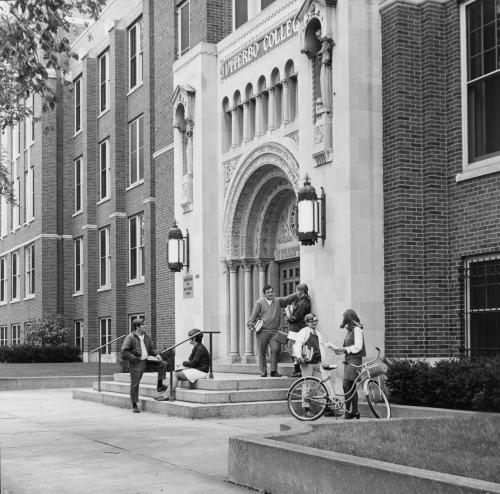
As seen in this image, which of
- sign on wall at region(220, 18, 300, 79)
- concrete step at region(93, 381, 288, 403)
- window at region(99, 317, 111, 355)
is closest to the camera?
concrete step at region(93, 381, 288, 403)

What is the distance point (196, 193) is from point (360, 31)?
23.3 ft

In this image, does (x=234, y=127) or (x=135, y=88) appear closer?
(x=234, y=127)

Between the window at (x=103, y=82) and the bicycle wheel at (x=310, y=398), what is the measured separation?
22753mm

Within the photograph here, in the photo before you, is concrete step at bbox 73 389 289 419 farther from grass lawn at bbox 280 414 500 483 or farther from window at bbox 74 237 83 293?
window at bbox 74 237 83 293

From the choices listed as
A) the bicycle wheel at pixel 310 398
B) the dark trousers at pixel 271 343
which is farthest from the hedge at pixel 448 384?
the dark trousers at pixel 271 343

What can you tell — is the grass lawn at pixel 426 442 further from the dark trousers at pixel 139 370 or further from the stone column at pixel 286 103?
the stone column at pixel 286 103

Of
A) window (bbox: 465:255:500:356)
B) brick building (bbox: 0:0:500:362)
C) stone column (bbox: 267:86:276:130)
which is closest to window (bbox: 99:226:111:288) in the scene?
brick building (bbox: 0:0:500:362)

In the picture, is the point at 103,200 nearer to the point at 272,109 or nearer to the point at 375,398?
the point at 272,109

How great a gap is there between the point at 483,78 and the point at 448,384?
5098 mm

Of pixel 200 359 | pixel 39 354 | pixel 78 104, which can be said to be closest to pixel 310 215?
pixel 200 359

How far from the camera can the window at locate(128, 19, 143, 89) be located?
104 ft

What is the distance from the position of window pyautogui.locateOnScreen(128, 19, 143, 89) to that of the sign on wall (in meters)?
10.7

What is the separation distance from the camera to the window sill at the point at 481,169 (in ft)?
46.4

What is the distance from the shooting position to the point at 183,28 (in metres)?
24.4
